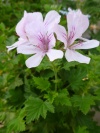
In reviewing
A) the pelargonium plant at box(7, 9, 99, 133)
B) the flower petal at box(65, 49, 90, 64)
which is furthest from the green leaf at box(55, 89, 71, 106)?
the flower petal at box(65, 49, 90, 64)

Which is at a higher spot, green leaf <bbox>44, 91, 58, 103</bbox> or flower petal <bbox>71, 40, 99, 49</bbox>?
flower petal <bbox>71, 40, 99, 49</bbox>

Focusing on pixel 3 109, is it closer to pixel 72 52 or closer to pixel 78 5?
pixel 72 52

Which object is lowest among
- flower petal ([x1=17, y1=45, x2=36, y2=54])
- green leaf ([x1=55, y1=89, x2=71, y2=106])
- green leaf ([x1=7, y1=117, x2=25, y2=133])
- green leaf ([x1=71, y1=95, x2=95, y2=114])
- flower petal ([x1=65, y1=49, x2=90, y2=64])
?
green leaf ([x1=7, y1=117, x2=25, y2=133])

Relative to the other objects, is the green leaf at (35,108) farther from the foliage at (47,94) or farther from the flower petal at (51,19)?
the flower petal at (51,19)

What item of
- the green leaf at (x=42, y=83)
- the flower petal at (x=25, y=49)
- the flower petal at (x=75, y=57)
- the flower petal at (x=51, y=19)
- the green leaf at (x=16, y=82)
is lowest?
the green leaf at (x=16, y=82)

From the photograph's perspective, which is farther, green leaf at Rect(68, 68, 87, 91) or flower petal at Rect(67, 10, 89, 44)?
green leaf at Rect(68, 68, 87, 91)

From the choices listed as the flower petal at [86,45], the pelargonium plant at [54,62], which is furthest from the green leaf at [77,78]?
the flower petal at [86,45]

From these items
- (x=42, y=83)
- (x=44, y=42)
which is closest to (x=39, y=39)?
(x=44, y=42)

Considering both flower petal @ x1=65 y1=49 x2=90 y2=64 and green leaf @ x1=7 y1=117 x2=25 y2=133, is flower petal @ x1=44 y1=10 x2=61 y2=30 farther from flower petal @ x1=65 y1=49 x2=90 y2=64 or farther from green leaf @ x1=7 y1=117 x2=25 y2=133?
green leaf @ x1=7 y1=117 x2=25 y2=133
